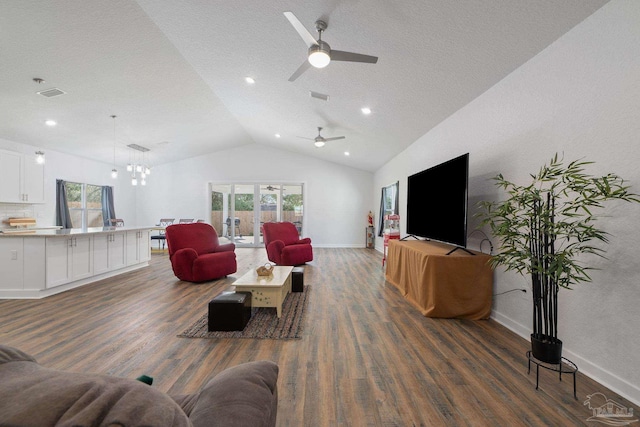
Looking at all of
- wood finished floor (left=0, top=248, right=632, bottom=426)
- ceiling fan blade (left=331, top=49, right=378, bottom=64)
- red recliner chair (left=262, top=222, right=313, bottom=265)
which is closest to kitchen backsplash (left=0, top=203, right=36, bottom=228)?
wood finished floor (left=0, top=248, right=632, bottom=426)

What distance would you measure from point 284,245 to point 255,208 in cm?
365

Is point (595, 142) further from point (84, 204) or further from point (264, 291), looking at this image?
point (84, 204)

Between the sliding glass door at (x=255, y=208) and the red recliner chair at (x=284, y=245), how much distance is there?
2.80 metres

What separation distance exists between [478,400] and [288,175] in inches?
312

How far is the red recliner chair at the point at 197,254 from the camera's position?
4.41 m

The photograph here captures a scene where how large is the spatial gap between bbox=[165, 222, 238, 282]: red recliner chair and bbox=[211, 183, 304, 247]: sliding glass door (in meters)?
3.89

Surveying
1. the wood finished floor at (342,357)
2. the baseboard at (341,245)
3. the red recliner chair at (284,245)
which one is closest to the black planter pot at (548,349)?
the wood finished floor at (342,357)

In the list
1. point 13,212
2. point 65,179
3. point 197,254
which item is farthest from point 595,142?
point 65,179

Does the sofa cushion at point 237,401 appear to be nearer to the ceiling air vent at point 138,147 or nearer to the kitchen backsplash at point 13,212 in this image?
the kitchen backsplash at point 13,212

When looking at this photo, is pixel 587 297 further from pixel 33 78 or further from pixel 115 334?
pixel 33 78

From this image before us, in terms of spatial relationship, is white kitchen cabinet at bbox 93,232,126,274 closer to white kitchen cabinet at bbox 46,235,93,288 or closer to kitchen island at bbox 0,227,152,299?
kitchen island at bbox 0,227,152,299

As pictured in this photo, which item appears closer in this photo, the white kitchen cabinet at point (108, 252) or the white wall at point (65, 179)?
the white kitchen cabinet at point (108, 252)

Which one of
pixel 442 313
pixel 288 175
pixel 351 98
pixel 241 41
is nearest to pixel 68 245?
pixel 241 41

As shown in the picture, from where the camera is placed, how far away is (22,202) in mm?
5102
